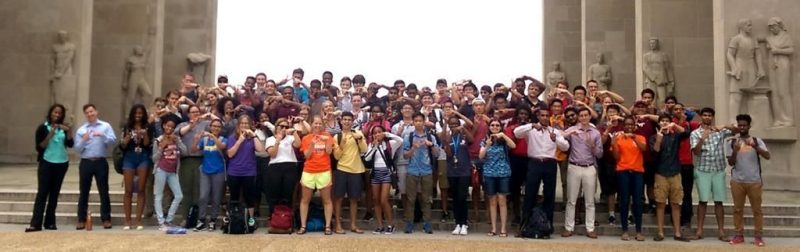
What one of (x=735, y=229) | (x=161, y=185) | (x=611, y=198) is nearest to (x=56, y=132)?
(x=161, y=185)

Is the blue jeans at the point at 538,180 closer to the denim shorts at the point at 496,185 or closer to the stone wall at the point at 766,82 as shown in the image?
the denim shorts at the point at 496,185

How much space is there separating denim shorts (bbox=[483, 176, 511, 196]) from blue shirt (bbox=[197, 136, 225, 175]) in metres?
3.58

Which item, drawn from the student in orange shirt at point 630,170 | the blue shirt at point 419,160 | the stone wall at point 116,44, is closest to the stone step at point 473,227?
the student in orange shirt at point 630,170

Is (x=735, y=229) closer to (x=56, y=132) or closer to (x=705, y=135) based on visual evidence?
(x=705, y=135)

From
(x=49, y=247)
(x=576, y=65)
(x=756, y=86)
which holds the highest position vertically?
(x=576, y=65)

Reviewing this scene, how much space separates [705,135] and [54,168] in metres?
8.57

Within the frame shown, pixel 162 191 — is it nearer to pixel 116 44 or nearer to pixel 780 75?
pixel 780 75

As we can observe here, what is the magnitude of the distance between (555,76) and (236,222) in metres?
15.3

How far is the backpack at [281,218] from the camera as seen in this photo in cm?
864

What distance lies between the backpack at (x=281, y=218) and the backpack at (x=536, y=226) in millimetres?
3065

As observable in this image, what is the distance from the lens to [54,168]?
8664mm

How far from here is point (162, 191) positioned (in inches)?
349

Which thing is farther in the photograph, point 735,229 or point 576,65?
point 576,65

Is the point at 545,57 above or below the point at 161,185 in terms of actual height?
above
